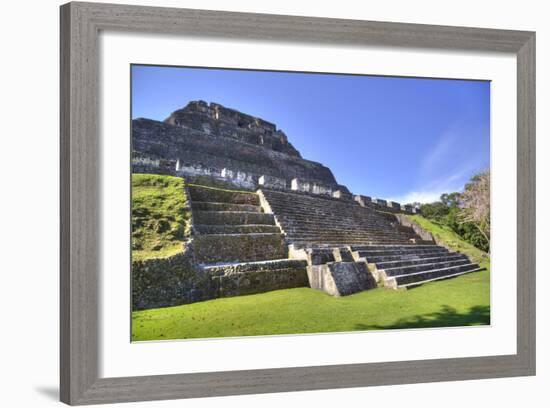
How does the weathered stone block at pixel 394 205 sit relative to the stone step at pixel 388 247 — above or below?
above

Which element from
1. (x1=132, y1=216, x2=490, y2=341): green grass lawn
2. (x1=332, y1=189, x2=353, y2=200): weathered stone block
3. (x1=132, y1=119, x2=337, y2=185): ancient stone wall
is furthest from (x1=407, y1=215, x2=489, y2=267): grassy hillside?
(x1=132, y1=119, x2=337, y2=185): ancient stone wall

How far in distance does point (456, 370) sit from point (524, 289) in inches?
56.6

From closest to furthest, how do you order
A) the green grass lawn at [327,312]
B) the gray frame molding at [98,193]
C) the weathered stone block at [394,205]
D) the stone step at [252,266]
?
the gray frame molding at [98,193]
the green grass lawn at [327,312]
the stone step at [252,266]
the weathered stone block at [394,205]

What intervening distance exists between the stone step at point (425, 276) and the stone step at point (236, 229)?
5.71 feet

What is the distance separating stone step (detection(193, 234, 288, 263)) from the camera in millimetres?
7086

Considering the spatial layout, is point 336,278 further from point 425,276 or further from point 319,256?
point 425,276

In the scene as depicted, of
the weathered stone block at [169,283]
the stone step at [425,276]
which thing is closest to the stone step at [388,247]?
the stone step at [425,276]

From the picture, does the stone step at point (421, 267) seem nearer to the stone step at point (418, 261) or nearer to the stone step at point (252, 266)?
the stone step at point (418, 261)

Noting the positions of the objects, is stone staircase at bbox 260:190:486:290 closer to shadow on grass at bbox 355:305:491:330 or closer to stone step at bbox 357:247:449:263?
stone step at bbox 357:247:449:263

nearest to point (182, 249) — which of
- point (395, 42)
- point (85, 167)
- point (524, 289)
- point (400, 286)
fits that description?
point (85, 167)

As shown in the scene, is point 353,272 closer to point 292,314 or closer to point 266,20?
point 292,314

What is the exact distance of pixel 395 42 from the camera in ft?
24.1

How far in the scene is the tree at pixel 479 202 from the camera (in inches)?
312

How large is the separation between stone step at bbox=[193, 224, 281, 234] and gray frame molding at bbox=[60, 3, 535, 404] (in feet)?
4.53
